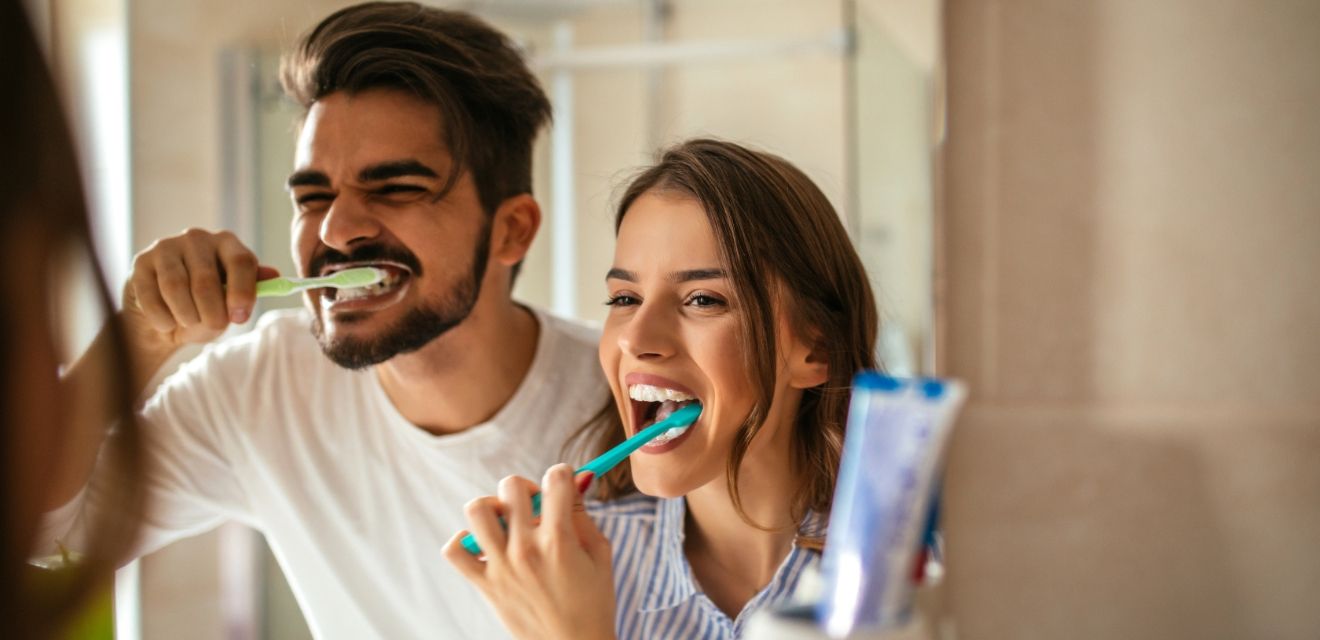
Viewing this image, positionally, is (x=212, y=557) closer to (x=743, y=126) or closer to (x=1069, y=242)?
(x=743, y=126)

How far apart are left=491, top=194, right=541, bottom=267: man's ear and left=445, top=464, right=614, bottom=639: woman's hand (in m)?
A: 0.29

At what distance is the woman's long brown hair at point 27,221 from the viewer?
0.39 metres

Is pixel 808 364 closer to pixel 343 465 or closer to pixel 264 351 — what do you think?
pixel 343 465

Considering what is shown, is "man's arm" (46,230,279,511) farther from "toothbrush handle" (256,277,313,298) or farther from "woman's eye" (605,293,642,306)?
"woman's eye" (605,293,642,306)

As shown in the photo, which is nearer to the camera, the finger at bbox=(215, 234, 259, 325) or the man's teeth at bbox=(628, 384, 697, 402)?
the man's teeth at bbox=(628, 384, 697, 402)

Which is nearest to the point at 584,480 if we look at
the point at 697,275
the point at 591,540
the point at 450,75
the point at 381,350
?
the point at 591,540

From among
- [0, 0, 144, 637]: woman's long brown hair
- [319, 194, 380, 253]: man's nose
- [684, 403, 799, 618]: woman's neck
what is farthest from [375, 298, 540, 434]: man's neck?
[0, 0, 144, 637]: woman's long brown hair

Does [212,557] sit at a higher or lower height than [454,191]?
lower

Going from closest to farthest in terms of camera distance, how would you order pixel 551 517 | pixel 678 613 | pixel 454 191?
pixel 551 517 → pixel 678 613 → pixel 454 191

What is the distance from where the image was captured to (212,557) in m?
0.79

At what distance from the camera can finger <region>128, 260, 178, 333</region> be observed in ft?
2.35

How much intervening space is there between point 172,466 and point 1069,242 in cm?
70

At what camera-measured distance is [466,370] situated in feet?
2.72

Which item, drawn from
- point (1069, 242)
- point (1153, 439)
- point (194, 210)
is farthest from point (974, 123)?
point (194, 210)
